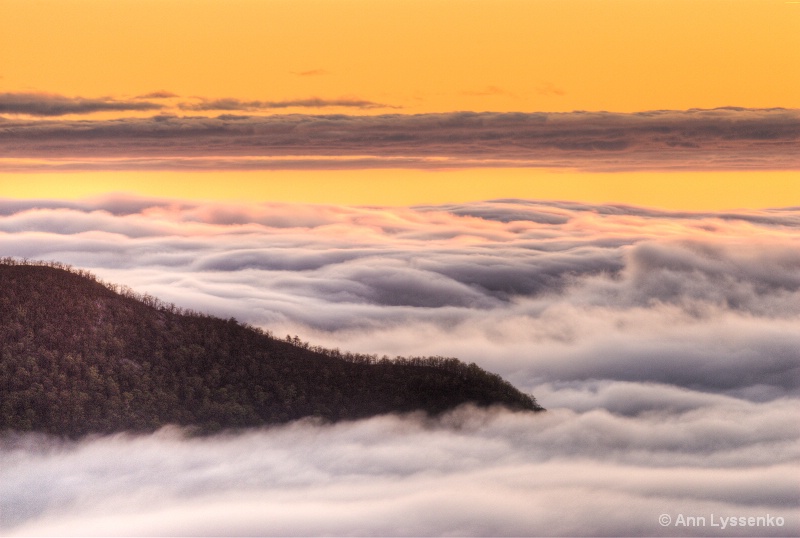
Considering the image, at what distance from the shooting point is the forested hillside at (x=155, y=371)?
112125 millimetres

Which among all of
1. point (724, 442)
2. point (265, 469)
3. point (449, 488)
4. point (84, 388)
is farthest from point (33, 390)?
point (724, 442)

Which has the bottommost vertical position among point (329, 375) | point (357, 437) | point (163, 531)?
point (163, 531)

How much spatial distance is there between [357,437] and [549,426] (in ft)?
144

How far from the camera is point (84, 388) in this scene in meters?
114

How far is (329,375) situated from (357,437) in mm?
9076

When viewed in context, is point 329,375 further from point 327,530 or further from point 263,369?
point 327,530

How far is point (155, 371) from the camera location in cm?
11956

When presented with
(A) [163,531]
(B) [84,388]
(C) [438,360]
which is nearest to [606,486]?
(C) [438,360]

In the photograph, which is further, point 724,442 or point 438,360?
point 724,442

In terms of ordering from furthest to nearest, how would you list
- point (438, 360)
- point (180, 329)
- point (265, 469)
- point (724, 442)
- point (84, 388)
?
point (724, 442), point (438, 360), point (180, 329), point (265, 469), point (84, 388)

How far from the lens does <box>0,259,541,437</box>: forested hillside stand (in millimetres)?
112125

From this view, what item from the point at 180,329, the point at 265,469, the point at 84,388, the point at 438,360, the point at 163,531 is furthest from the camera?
the point at 438,360

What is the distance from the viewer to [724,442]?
173 m

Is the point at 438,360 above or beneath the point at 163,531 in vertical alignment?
above
